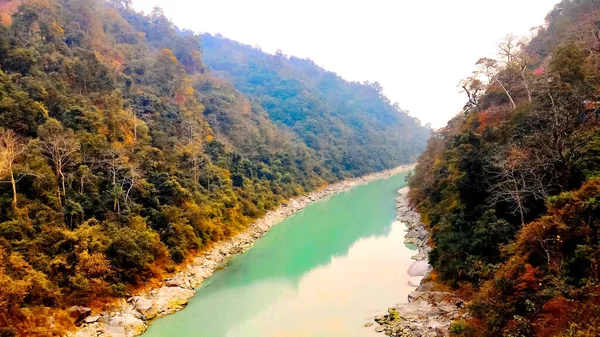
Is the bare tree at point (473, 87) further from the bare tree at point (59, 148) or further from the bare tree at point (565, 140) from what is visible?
the bare tree at point (59, 148)

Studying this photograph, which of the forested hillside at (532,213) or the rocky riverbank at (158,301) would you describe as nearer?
the forested hillside at (532,213)

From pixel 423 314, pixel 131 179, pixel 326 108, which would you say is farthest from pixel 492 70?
pixel 326 108

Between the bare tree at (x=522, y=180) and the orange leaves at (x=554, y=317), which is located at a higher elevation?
the bare tree at (x=522, y=180)

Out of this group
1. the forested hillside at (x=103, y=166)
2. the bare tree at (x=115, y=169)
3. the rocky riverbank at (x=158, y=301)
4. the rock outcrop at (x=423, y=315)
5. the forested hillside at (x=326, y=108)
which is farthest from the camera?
the forested hillside at (x=326, y=108)

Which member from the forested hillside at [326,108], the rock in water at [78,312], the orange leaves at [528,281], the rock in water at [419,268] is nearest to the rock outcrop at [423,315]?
the rock in water at [419,268]

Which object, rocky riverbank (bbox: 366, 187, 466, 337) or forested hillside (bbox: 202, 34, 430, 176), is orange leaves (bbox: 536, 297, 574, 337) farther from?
forested hillside (bbox: 202, 34, 430, 176)

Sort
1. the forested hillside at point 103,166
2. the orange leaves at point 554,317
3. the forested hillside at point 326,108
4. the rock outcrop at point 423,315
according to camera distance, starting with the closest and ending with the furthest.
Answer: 1. the orange leaves at point 554,317
2. the rock outcrop at point 423,315
3. the forested hillside at point 103,166
4. the forested hillside at point 326,108
